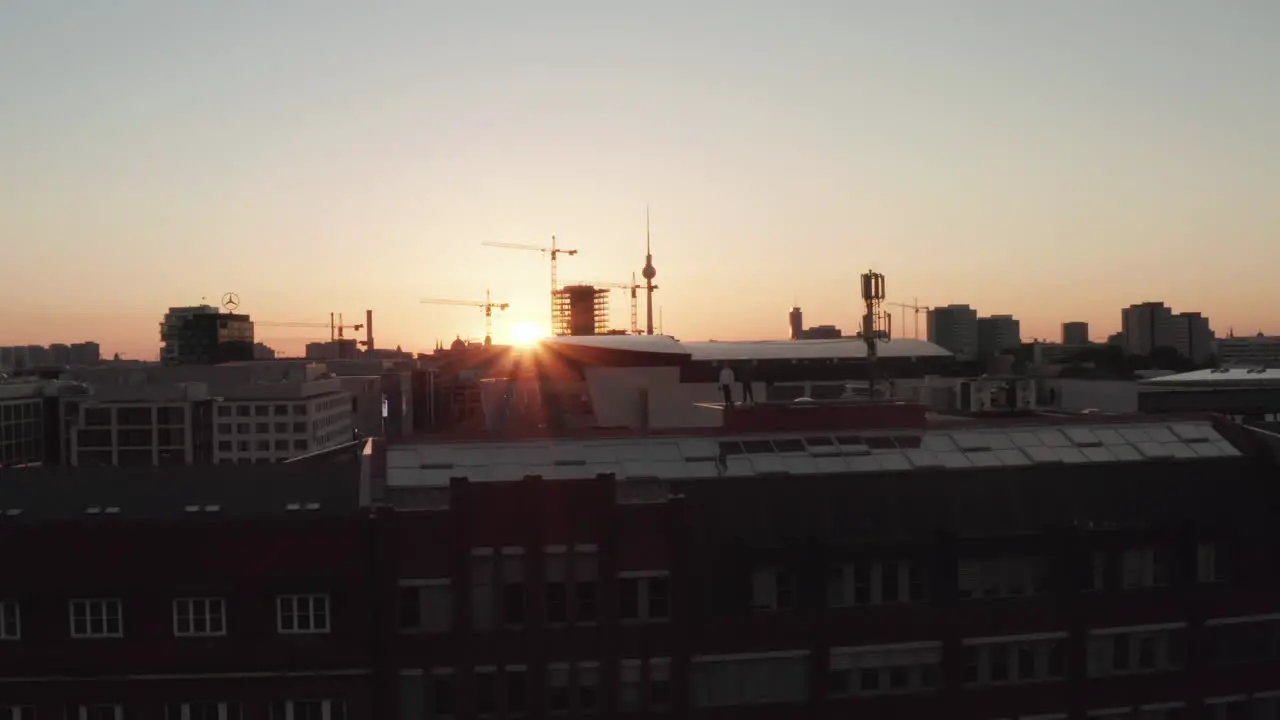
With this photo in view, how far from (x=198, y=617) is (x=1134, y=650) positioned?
19.8 m

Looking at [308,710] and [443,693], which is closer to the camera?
[308,710]

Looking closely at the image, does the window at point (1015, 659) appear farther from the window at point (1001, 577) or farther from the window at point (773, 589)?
the window at point (773, 589)

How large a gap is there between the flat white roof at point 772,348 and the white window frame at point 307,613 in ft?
149

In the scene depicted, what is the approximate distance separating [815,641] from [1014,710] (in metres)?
4.84

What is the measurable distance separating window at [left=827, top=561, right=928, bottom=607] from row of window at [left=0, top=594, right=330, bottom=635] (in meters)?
10.3

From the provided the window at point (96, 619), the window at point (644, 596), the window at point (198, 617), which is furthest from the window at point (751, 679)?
the window at point (96, 619)

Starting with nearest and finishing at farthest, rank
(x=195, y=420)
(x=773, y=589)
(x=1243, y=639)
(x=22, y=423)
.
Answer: (x=773, y=589), (x=1243, y=639), (x=195, y=420), (x=22, y=423)

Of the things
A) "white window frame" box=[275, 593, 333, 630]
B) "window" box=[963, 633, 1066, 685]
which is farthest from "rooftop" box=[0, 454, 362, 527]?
"window" box=[963, 633, 1066, 685]

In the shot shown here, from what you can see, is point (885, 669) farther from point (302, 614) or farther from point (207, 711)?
point (207, 711)

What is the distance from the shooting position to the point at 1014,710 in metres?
23.2

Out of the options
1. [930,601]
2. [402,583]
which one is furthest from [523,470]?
[930,601]

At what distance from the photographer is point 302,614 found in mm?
21281

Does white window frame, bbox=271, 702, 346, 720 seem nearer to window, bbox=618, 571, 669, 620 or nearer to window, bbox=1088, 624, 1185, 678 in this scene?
window, bbox=618, 571, 669, 620

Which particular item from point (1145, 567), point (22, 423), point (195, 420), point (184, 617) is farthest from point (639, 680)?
point (22, 423)
